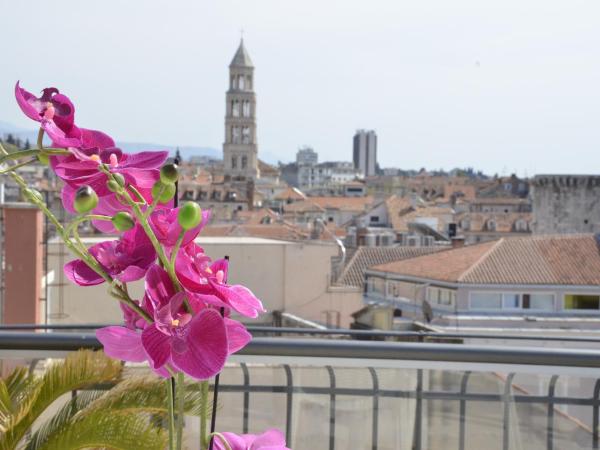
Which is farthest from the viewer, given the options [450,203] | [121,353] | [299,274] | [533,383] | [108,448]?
[450,203]

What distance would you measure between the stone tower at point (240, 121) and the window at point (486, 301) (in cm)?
7695

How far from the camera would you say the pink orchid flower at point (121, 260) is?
1074mm

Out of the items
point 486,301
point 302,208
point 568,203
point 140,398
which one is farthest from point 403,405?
point 302,208

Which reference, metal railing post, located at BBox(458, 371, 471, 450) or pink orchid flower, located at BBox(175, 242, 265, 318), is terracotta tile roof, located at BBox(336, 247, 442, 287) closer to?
metal railing post, located at BBox(458, 371, 471, 450)

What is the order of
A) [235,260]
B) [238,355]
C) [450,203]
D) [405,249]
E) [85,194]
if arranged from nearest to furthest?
1. [85,194]
2. [238,355]
3. [235,260]
4. [405,249]
5. [450,203]

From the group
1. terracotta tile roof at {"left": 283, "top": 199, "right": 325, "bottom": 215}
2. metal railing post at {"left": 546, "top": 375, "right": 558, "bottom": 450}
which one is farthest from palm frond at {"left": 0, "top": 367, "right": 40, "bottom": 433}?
terracotta tile roof at {"left": 283, "top": 199, "right": 325, "bottom": 215}

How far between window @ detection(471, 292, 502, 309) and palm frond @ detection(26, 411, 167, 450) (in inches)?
899

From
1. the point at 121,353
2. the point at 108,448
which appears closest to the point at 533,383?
the point at 108,448

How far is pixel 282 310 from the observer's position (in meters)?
17.9

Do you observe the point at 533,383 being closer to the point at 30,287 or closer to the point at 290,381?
the point at 290,381

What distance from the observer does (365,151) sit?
611 feet

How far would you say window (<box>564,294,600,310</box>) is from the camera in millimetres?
24484

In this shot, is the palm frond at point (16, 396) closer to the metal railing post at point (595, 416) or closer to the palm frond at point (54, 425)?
the palm frond at point (54, 425)

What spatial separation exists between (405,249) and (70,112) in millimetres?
32718
